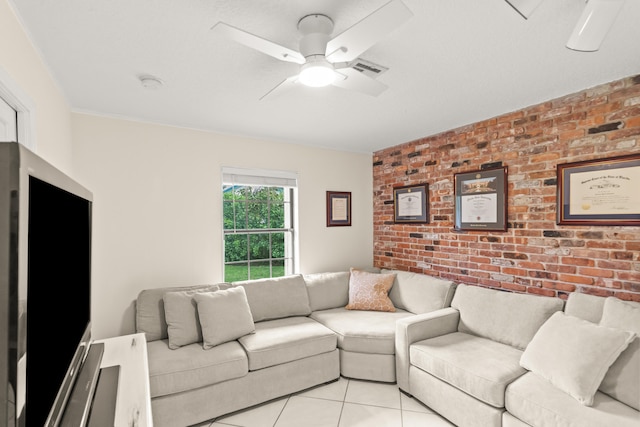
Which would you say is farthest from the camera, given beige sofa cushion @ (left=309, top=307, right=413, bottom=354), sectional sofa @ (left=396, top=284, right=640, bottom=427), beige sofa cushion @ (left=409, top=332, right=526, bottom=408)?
beige sofa cushion @ (left=309, top=307, right=413, bottom=354)

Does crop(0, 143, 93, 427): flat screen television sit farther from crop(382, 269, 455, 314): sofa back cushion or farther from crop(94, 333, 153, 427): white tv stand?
crop(382, 269, 455, 314): sofa back cushion

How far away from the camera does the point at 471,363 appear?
2229mm

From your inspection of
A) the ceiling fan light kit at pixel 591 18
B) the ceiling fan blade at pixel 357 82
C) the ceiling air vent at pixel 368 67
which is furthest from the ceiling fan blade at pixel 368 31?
the ceiling fan light kit at pixel 591 18

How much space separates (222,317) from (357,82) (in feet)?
6.77

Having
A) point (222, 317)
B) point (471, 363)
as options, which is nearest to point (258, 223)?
point (222, 317)

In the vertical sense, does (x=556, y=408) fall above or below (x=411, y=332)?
below

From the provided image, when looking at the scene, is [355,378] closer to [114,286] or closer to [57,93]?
[114,286]

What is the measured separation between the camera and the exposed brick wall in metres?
2.25

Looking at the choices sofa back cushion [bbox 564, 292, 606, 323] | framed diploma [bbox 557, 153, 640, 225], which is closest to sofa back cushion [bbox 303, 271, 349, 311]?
sofa back cushion [bbox 564, 292, 606, 323]

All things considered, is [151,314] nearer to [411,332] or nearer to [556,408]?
[411,332]

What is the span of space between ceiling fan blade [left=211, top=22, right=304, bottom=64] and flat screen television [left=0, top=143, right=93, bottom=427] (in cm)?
81

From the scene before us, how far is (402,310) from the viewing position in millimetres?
3465

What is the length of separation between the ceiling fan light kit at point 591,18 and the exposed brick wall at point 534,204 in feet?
4.44

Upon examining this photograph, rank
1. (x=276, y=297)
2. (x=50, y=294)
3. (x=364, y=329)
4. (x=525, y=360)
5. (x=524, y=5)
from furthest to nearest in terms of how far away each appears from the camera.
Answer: (x=276, y=297), (x=364, y=329), (x=525, y=360), (x=524, y=5), (x=50, y=294)
